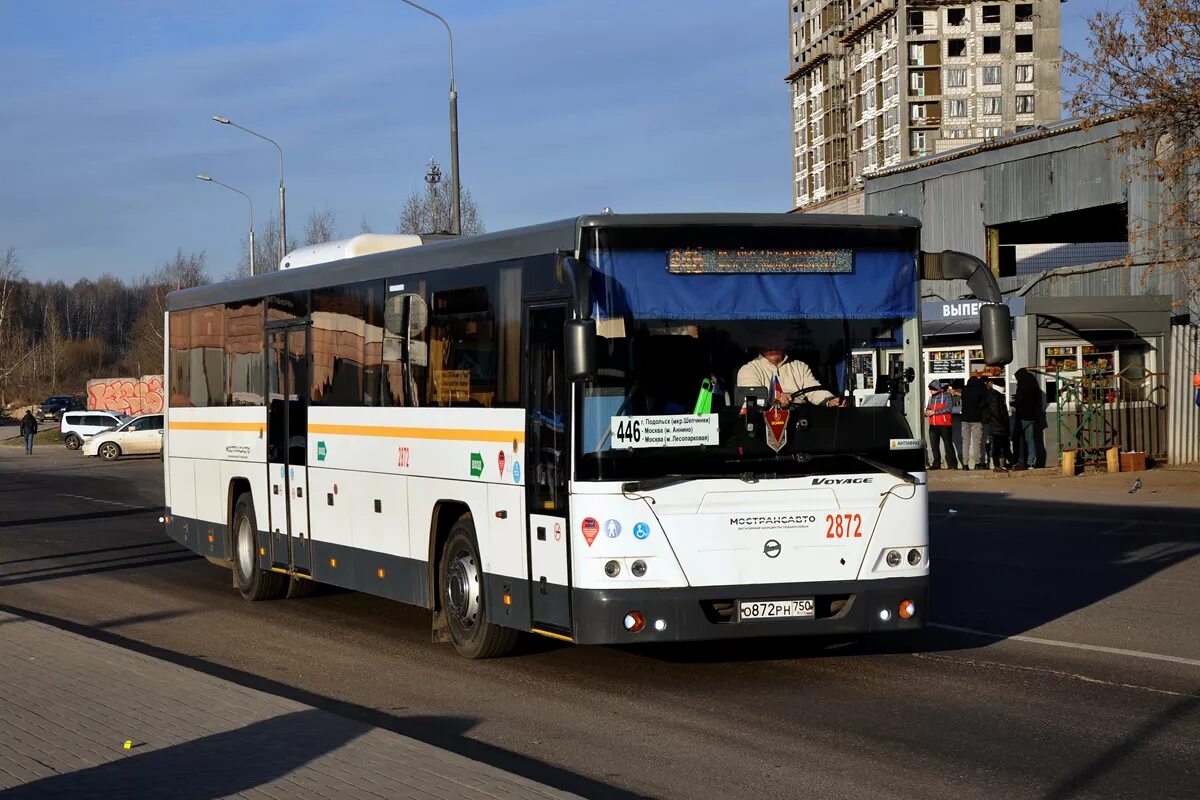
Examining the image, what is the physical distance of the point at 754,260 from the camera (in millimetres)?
9664

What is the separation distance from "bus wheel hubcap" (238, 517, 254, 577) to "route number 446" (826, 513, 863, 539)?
287 inches

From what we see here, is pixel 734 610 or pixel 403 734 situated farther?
pixel 734 610

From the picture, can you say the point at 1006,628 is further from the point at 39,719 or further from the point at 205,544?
the point at 205,544

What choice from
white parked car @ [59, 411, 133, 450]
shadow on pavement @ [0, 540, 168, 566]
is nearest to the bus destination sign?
shadow on pavement @ [0, 540, 168, 566]

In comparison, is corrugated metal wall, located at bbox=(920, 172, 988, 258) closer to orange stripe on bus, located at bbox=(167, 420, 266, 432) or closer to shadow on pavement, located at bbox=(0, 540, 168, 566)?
shadow on pavement, located at bbox=(0, 540, 168, 566)

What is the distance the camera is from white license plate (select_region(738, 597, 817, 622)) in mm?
9547

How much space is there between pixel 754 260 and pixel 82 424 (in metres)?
59.6

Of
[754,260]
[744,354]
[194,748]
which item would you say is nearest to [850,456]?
[744,354]

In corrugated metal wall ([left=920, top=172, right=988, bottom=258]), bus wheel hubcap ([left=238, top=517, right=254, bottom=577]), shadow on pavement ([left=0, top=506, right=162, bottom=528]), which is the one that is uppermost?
corrugated metal wall ([left=920, top=172, right=988, bottom=258])

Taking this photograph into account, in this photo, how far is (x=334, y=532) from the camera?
13266mm

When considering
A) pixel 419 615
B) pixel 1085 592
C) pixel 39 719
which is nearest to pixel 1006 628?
pixel 1085 592

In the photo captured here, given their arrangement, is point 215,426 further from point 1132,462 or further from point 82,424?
point 82,424

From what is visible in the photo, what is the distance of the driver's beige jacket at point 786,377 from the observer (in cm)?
949

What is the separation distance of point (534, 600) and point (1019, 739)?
3320 mm
